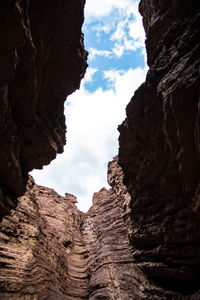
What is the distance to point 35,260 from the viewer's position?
1703cm

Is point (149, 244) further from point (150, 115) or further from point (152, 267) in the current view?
point (150, 115)

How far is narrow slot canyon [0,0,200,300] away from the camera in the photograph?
659 centimetres

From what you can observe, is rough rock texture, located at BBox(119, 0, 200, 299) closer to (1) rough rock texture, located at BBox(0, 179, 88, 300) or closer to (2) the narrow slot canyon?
(2) the narrow slot canyon

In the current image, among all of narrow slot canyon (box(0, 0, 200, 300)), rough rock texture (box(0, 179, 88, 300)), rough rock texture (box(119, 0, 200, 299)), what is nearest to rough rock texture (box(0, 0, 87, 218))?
narrow slot canyon (box(0, 0, 200, 300))

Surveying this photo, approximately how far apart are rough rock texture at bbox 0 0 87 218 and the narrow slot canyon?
0.12ft

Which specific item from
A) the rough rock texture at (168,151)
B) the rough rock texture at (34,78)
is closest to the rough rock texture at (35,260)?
the rough rock texture at (34,78)

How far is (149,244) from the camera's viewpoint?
39.3 ft

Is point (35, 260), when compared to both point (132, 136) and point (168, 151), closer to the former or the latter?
point (132, 136)

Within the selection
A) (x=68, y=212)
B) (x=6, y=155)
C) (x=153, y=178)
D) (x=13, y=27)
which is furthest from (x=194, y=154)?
(x=68, y=212)

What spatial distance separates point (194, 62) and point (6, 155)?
314 inches

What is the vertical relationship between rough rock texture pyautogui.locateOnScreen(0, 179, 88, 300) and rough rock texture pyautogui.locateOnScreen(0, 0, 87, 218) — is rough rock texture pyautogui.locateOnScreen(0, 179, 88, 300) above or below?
below

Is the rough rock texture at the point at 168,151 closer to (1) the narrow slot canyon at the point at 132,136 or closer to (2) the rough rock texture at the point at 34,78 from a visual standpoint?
(1) the narrow slot canyon at the point at 132,136

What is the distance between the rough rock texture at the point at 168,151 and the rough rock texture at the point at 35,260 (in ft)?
28.3

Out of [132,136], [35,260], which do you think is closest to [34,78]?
[132,136]
